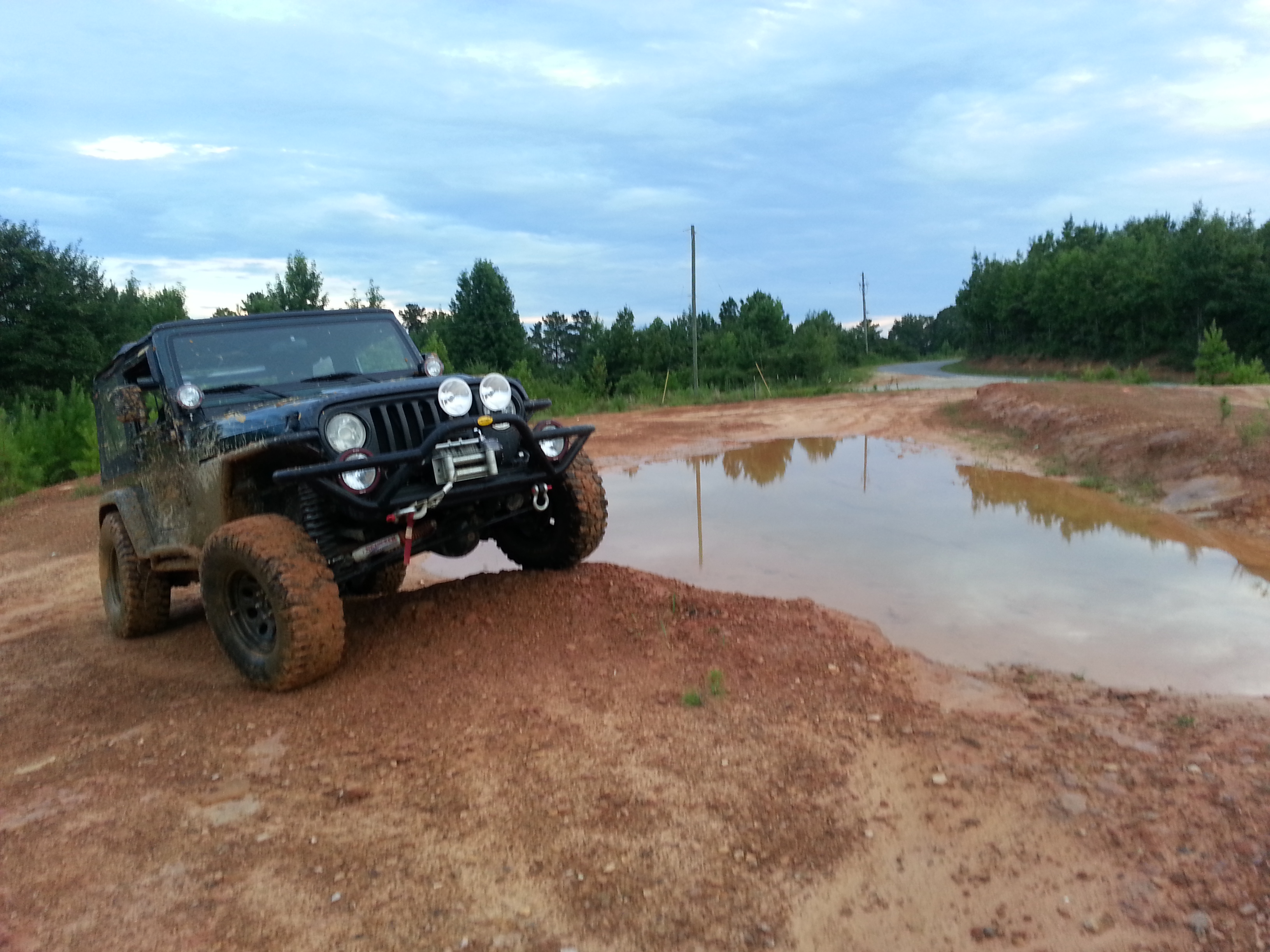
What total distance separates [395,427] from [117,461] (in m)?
3.17

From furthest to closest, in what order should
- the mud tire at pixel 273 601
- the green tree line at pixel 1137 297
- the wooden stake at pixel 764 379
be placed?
the green tree line at pixel 1137 297 → the wooden stake at pixel 764 379 → the mud tire at pixel 273 601

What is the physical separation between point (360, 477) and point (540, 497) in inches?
52.1

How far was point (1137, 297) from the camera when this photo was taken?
4269 centimetres

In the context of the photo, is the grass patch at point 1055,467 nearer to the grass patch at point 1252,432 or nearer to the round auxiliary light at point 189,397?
the grass patch at point 1252,432

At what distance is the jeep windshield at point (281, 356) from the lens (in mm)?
5551

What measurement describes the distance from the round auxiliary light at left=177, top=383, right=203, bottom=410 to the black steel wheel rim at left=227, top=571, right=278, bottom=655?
3.43 feet

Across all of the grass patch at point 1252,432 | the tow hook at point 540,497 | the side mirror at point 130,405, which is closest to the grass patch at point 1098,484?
the grass patch at point 1252,432

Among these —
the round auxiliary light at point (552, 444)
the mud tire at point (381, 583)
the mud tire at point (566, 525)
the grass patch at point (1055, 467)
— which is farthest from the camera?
the grass patch at point (1055, 467)

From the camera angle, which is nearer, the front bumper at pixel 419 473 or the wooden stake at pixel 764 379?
the front bumper at pixel 419 473

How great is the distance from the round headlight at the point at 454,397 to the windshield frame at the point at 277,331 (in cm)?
112

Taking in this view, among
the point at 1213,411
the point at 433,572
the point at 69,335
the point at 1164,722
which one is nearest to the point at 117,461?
the point at 433,572

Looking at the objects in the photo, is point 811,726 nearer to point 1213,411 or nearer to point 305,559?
point 305,559

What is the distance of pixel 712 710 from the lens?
434cm

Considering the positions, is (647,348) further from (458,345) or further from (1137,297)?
(1137,297)
